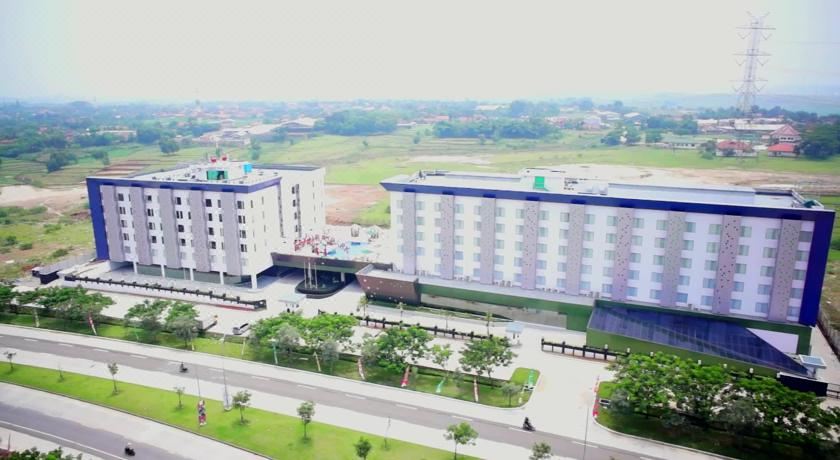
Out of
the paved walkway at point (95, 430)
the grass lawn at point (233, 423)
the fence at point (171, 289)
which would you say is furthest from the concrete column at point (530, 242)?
the paved walkway at point (95, 430)

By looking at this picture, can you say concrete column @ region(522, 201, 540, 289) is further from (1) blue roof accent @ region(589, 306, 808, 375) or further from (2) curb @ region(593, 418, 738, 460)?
(2) curb @ region(593, 418, 738, 460)

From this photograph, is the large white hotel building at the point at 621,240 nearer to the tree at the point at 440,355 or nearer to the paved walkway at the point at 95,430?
the tree at the point at 440,355

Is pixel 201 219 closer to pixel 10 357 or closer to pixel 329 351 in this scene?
pixel 10 357

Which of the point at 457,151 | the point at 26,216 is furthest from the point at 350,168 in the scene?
the point at 26,216

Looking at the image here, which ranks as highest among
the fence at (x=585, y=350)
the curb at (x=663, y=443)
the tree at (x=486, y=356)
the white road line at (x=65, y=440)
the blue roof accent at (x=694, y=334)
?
the tree at (x=486, y=356)

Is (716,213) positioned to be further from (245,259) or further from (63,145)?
(63,145)

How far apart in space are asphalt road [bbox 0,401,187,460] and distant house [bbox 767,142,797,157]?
524ft

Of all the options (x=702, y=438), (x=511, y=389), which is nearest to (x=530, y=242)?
(x=511, y=389)

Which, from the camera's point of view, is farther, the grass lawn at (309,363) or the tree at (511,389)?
the grass lawn at (309,363)

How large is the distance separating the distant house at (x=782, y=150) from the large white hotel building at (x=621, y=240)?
11448cm

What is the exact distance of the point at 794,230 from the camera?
42906 mm

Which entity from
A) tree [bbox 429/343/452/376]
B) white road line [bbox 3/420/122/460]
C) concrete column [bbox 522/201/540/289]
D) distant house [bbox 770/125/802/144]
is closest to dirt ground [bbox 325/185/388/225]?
concrete column [bbox 522/201/540/289]

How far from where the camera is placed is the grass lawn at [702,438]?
1264 inches

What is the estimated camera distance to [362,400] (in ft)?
128
